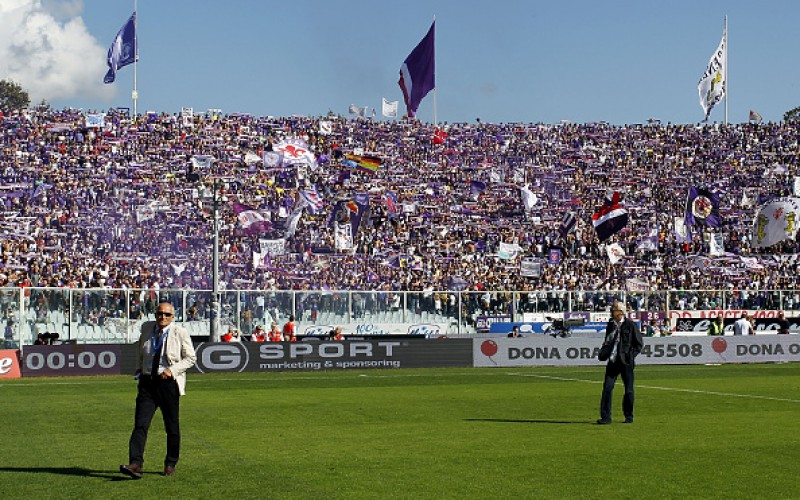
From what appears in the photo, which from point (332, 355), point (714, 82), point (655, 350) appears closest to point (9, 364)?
point (332, 355)

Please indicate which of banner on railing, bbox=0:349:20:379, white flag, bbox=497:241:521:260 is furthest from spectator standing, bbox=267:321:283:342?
white flag, bbox=497:241:521:260

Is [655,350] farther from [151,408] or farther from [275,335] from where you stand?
[151,408]

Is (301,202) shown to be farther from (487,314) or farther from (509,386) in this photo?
(509,386)

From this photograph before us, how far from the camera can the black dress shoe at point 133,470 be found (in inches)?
516

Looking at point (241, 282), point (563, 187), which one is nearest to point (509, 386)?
point (241, 282)

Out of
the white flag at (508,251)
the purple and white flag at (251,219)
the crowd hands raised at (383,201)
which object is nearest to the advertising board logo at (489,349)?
the crowd hands raised at (383,201)

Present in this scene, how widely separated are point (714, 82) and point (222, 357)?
174 ft

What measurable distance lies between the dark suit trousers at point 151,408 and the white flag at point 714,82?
72923 millimetres

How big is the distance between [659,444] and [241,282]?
40243 millimetres

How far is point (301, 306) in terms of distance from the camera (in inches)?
1849

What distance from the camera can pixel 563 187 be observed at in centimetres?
7275

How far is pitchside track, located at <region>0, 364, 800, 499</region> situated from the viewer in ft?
42.1

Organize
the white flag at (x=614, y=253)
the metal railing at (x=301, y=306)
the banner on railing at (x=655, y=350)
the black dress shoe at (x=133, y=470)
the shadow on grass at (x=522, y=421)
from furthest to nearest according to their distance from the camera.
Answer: the white flag at (x=614, y=253)
the banner on railing at (x=655, y=350)
the metal railing at (x=301, y=306)
the shadow on grass at (x=522, y=421)
the black dress shoe at (x=133, y=470)

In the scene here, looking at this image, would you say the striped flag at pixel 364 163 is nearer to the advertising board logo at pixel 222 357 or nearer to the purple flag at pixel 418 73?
the purple flag at pixel 418 73
